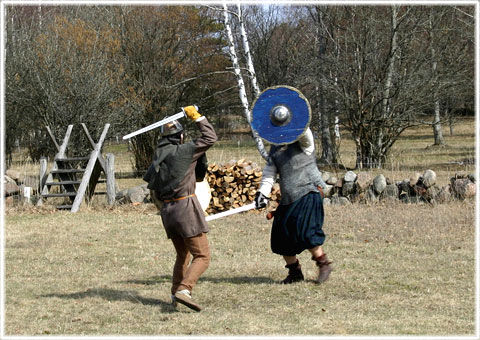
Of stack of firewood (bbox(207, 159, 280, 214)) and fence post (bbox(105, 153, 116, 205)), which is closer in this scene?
stack of firewood (bbox(207, 159, 280, 214))

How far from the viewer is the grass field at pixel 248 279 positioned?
5.78 metres

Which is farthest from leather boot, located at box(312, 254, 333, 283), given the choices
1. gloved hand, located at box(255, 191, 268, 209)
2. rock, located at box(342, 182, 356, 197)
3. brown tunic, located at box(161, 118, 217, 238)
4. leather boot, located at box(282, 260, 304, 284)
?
rock, located at box(342, 182, 356, 197)

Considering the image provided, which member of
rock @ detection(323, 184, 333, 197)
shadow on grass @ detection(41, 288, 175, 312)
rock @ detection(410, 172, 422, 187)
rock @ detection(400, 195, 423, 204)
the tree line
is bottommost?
shadow on grass @ detection(41, 288, 175, 312)

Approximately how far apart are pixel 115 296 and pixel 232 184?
6499 millimetres

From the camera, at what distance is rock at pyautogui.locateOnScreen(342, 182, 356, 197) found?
13.2m

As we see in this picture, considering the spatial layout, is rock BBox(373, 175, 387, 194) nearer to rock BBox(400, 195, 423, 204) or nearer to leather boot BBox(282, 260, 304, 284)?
rock BBox(400, 195, 423, 204)

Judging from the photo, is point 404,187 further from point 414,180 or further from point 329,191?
point 329,191

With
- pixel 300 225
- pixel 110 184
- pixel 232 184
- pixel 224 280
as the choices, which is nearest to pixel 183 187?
pixel 300 225

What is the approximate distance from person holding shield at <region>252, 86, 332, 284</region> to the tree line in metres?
9.98

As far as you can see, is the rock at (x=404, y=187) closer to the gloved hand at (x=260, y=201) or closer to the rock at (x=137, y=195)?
the rock at (x=137, y=195)

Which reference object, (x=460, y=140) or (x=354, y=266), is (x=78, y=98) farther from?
(x=460, y=140)

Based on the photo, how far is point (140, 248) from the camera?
971 cm

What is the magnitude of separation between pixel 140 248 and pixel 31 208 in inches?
199

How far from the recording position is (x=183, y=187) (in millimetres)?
6277
